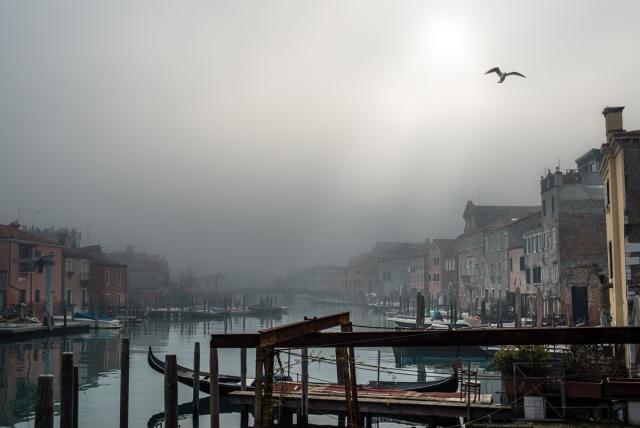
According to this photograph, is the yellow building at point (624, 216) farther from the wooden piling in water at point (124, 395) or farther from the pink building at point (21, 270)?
the pink building at point (21, 270)

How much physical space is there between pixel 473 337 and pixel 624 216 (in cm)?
1386

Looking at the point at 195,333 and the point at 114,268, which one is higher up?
the point at 114,268

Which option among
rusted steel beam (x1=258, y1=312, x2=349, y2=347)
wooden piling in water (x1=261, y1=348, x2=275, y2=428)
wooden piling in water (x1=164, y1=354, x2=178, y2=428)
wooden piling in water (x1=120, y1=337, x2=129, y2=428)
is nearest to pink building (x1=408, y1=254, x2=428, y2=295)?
wooden piling in water (x1=120, y1=337, x2=129, y2=428)

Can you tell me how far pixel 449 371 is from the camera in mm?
33656

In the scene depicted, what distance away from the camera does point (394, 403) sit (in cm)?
1680

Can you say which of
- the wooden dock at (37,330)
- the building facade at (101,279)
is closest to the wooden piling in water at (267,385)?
the wooden dock at (37,330)

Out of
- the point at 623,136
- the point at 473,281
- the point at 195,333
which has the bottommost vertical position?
the point at 195,333

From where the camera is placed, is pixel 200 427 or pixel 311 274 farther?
pixel 311 274

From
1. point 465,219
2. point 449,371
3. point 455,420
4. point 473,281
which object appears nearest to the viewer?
point 455,420

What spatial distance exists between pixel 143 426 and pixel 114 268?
53.8 metres

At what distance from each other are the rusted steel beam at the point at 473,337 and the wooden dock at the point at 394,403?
5755 mm

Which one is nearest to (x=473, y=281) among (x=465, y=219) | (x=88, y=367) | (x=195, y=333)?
(x=465, y=219)

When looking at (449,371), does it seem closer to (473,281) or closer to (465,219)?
(473,281)

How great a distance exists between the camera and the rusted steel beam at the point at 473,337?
899cm
